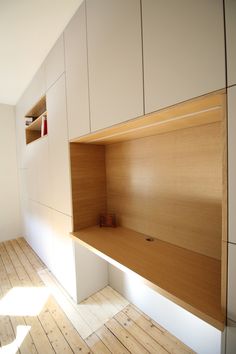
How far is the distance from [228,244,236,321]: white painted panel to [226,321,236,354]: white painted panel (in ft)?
0.10

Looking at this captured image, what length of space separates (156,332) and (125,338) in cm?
26

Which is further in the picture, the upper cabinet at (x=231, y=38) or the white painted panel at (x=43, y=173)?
the white painted panel at (x=43, y=173)

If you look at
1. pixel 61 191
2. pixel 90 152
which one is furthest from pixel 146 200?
pixel 61 191

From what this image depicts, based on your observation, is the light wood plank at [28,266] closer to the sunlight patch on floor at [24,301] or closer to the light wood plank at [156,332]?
the sunlight patch on floor at [24,301]

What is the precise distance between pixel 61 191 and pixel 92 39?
1338 mm

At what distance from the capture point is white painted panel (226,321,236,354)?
0.67 m

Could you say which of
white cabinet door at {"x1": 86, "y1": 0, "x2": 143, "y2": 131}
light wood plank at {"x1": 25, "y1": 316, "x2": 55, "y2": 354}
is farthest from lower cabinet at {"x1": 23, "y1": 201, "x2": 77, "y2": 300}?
white cabinet door at {"x1": 86, "y1": 0, "x2": 143, "y2": 131}

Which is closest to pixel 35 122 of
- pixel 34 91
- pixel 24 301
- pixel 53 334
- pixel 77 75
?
pixel 34 91

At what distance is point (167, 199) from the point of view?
1342 millimetres

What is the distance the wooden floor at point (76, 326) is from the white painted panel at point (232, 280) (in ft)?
3.30

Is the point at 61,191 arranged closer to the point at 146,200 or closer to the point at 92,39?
the point at 146,200

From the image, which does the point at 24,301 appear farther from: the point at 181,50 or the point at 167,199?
the point at 181,50

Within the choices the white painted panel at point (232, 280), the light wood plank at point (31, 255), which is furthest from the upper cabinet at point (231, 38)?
the light wood plank at point (31, 255)

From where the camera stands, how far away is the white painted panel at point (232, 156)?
24.3 inches
